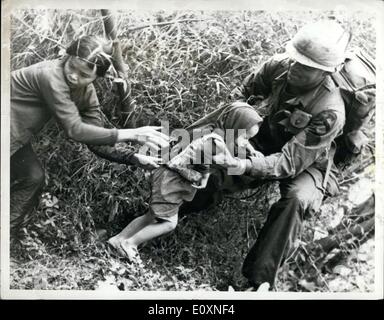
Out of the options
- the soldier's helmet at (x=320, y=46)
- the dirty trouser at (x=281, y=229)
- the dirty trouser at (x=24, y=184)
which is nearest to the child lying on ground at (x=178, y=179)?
the dirty trouser at (x=281, y=229)

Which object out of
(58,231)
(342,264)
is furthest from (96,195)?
(342,264)

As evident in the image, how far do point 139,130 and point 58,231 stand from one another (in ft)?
3.12

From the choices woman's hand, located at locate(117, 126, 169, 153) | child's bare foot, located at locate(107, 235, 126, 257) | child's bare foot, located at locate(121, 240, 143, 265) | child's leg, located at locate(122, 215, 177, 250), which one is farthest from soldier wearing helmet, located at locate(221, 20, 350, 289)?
child's bare foot, located at locate(107, 235, 126, 257)

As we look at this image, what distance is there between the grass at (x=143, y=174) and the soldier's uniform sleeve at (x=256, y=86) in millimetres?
55

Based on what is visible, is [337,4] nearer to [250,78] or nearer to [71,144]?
[250,78]

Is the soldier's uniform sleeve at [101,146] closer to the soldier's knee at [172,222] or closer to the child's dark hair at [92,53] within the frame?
the child's dark hair at [92,53]

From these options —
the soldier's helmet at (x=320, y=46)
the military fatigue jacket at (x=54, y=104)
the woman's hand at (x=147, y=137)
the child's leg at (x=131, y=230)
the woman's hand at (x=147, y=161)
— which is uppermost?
the soldier's helmet at (x=320, y=46)

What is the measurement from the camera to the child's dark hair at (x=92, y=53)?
6.96 metres

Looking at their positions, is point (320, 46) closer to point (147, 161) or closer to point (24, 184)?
point (147, 161)

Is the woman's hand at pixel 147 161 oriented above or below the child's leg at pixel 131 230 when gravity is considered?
above

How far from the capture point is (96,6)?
7.02 metres

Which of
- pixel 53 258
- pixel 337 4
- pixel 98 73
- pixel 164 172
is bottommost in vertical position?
pixel 53 258

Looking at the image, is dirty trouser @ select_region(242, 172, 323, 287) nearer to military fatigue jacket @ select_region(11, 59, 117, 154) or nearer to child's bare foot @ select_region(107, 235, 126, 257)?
child's bare foot @ select_region(107, 235, 126, 257)

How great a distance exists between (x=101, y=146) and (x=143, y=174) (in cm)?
37
